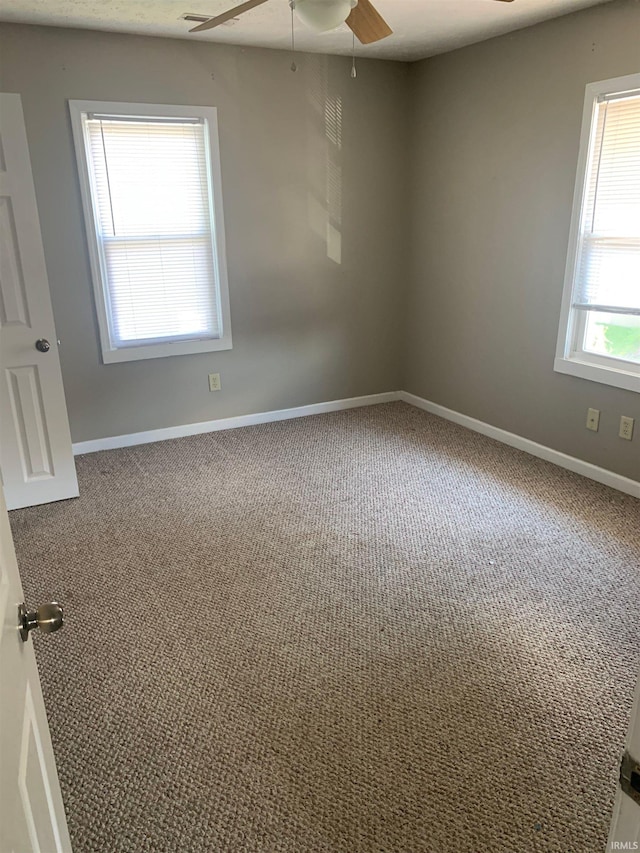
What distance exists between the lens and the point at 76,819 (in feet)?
5.39

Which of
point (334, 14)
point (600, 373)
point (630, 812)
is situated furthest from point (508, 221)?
point (630, 812)

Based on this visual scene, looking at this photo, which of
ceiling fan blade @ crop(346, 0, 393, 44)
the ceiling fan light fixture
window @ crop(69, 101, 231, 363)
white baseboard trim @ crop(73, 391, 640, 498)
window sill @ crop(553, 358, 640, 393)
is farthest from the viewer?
window @ crop(69, 101, 231, 363)

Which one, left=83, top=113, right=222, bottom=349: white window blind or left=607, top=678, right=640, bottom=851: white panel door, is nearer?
left=607, top=678, right=640, bottom=851: white panel door

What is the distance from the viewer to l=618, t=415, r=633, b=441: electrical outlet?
3381 millimetres

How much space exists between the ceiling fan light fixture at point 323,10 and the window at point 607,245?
1.75 metres

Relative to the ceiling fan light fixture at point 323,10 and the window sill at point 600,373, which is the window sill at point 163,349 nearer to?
the window sill at point 600,373

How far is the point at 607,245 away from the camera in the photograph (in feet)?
11.0

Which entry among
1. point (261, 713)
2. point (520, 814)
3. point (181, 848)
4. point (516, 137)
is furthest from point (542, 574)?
point (516, 137)

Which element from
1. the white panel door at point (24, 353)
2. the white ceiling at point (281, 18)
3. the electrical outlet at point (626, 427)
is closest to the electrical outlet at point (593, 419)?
the electrical outlet at point (626, 427)

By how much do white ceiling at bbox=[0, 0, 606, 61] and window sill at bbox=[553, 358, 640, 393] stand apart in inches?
72.0

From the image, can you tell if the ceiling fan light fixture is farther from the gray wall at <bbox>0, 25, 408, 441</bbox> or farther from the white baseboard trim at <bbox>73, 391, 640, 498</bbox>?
the white baseboard trim at <bbox>73, 391, 640, 498</bbox>

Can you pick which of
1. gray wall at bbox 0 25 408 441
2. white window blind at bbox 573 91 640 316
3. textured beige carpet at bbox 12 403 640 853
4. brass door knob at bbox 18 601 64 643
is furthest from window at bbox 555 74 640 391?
brass door knob at bbox 18 601 64 643

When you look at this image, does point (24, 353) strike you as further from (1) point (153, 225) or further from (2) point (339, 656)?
(2) point (339, 656)

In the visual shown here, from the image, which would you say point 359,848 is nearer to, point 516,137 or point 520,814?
point 520,814
